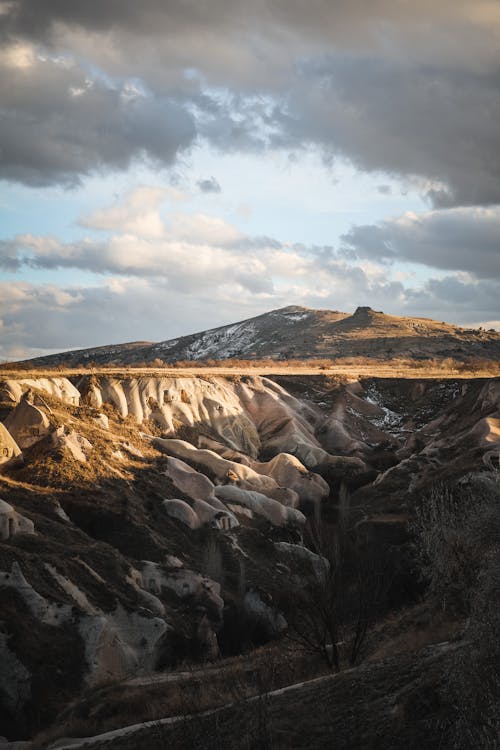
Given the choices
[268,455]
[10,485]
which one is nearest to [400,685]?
[10,485]

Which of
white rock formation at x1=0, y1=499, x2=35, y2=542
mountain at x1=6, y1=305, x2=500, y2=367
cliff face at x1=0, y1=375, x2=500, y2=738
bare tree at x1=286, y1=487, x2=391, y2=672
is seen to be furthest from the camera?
mountain at x1=6, y1=305, x2=500, y2=367

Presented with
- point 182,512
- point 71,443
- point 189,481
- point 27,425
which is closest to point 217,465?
point 189,481

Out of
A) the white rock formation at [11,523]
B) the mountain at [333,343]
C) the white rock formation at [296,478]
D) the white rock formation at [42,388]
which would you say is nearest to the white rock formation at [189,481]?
the white rock formation at [296,478]

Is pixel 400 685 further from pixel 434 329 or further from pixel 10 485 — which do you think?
pixel 434 329

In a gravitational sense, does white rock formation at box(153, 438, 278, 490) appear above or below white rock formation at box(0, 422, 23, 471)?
below

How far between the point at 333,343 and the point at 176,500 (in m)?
120

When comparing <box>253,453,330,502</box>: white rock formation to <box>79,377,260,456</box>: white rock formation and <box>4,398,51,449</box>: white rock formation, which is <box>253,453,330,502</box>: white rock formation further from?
<box>4,398,51,449</box>: white rock formation

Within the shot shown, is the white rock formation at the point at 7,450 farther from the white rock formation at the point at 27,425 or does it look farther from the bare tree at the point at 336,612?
the bare tree at the point at 336,612

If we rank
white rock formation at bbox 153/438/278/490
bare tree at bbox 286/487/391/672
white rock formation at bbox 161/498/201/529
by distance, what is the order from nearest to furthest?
bare tree at bbox 286/487/391/672 < white rock formation at bbox 161/498/201/529 < white rock formation at bbox 153/438/278/490

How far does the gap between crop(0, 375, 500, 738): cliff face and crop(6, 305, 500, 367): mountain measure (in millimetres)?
65161

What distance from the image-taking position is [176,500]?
41.9 meters

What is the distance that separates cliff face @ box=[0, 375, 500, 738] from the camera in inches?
998

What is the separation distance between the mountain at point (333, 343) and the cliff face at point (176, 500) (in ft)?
214

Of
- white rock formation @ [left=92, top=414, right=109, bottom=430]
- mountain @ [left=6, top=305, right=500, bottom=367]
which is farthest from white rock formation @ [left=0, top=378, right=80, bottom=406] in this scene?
mountain @ [left=6, top=305, right=500, bottom=367]
